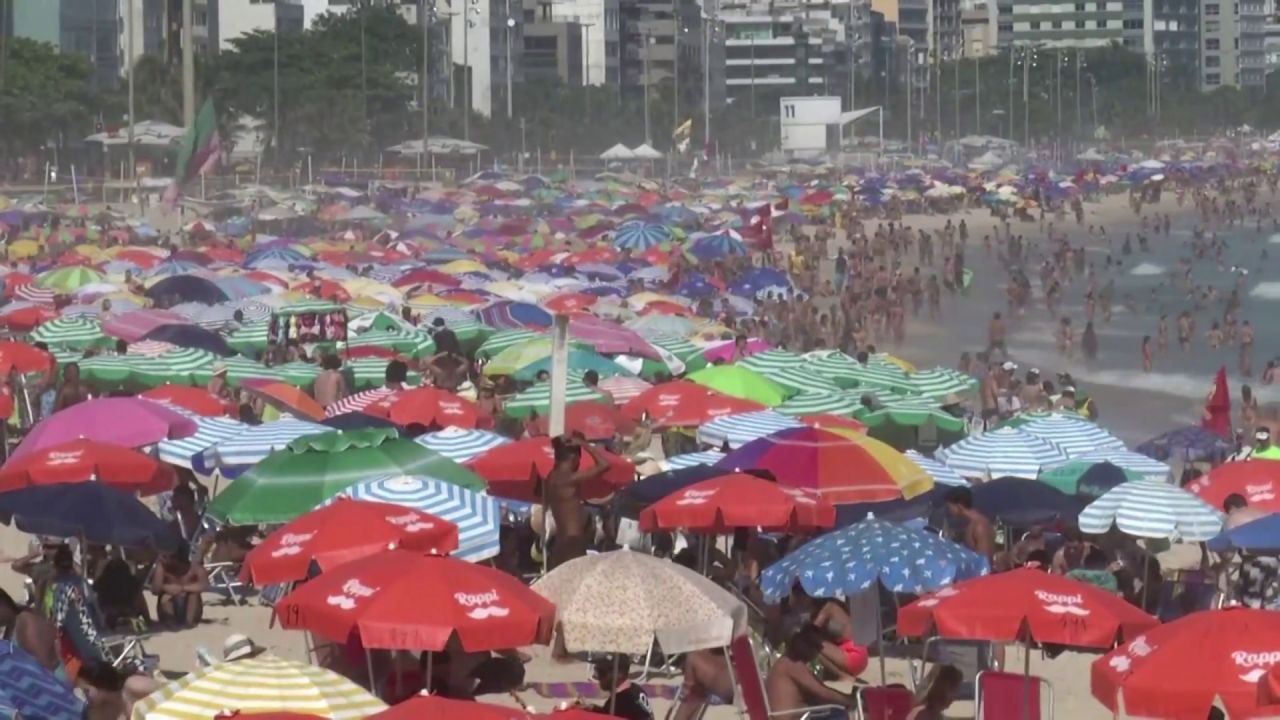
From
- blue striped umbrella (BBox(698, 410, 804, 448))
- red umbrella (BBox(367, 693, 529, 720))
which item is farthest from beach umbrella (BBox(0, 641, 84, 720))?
blue striped umbrella (BBox(698, 410, 804, 448))

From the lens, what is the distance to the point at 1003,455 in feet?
44.2

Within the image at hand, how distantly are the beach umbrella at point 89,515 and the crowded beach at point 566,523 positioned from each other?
0.02 meters

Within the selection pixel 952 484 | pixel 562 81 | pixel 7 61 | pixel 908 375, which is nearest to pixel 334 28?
pixel 7 61

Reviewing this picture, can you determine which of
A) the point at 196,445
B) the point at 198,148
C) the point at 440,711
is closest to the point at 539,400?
the point at 196,445

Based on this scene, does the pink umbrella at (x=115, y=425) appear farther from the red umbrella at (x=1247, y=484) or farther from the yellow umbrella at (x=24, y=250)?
the yellow umbrella at (x=24, y=250)

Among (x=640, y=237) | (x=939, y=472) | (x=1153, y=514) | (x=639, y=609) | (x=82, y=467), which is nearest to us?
(x=639, y=609)

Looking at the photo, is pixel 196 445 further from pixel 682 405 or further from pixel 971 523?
pixel 971 523

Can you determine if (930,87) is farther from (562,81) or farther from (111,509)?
(111,509)

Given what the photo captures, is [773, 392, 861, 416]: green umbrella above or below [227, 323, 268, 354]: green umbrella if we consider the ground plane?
below

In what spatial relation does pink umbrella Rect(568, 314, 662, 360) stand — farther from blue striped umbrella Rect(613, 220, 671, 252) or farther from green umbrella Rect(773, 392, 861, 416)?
blue striped umbrella Rect(613, 220, 671, 252)

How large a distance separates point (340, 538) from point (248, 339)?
11938 millimetres

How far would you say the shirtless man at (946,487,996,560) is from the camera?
11297 millimetres

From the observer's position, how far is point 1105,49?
156m

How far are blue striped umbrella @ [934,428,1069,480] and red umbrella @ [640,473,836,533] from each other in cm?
289
